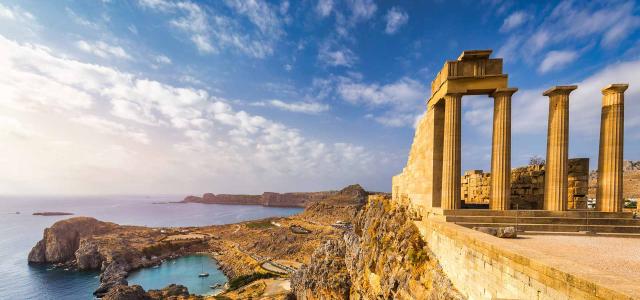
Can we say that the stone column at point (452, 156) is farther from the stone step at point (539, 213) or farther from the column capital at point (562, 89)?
the column capital at point (562, 89)

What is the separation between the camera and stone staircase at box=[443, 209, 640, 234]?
1112 centimetres

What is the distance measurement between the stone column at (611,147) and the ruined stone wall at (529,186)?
101 centimetres

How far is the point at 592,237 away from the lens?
10.3 m

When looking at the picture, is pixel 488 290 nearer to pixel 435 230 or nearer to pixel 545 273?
pixel 545 273

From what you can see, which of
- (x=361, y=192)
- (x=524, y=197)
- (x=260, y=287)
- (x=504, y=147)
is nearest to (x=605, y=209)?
(x=524, y=197)

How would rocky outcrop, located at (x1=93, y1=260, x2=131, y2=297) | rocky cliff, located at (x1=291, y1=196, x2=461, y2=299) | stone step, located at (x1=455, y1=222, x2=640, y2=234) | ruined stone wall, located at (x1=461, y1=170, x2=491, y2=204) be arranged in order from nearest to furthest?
1. rocky cliff, located at (x1=291, y1=196, x2=461, y2=299)
2. stone step, located at (x1=455, y1=222, x2=640, y2=234)
3. ruined stone wall, located at (x1=461, y1=170, x2=491, y2=204)
4. rocky outcrop, located at (x1=93, y1=260, x2=131, y2=297)

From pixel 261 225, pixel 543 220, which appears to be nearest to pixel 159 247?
pixel 261 225

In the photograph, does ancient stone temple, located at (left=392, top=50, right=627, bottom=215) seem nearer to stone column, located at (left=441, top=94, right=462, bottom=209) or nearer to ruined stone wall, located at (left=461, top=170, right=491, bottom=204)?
stone column, located at (left=441, top=94, right=462, bottom=209)

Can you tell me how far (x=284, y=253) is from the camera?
6875 centimetres

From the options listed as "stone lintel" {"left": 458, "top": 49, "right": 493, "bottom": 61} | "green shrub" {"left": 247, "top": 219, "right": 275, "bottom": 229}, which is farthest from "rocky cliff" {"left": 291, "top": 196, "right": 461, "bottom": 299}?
"green shrub" {"left": 247, "top": 219, "right": 275, "bottom": 229}

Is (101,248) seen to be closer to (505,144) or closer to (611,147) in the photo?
(505,144)

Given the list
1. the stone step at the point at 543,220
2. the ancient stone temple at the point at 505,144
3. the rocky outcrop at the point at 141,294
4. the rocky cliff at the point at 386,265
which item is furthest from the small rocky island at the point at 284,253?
the ancient stone temple at the point at 505,144

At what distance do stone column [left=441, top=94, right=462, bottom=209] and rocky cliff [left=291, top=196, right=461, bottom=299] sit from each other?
2665 millimetres

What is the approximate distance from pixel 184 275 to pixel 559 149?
80.9 meters
